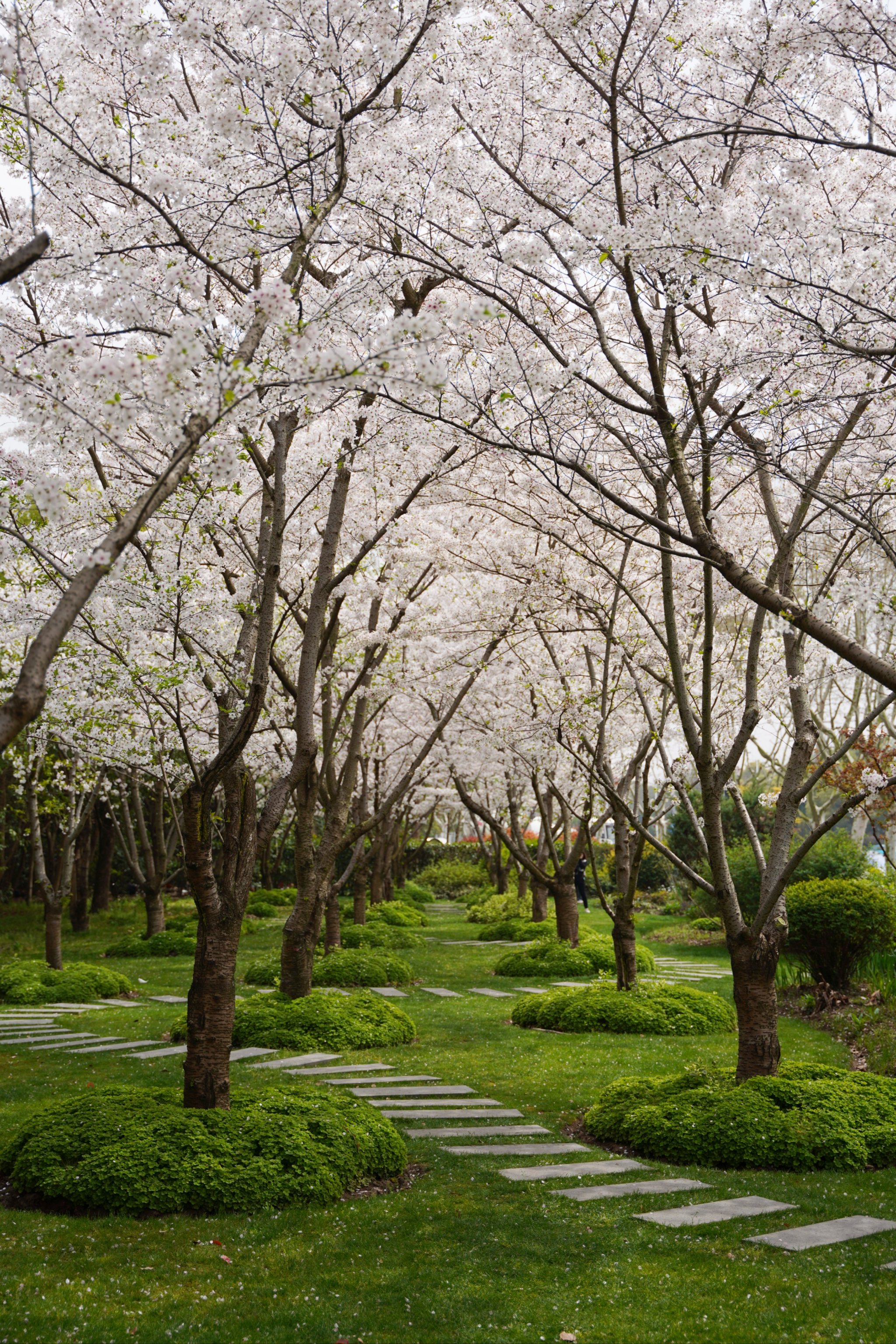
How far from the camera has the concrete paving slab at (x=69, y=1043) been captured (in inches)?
368

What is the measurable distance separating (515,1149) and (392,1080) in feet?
6.31

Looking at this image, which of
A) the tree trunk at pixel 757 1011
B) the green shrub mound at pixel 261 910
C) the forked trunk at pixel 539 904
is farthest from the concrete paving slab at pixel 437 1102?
the green shrub mound at pixel 261 910

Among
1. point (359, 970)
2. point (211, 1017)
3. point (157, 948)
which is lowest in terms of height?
point (157, 948)

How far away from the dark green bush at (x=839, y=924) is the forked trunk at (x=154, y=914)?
11.9m

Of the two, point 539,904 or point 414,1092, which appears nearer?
point 414,1092

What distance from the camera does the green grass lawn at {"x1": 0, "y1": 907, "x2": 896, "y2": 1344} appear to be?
3643mm

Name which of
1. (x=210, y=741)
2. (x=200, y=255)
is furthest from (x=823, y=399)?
(x=210, y=741)

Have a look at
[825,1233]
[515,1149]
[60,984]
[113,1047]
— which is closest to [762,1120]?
[825,1233]

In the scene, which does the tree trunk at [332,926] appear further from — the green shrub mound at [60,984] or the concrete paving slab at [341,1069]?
the concrete paving slab at [341,1069]

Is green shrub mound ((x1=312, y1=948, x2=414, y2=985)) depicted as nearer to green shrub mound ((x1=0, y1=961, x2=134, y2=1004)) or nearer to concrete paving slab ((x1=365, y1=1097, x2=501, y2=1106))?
green shrub mound ((x1=0, y1=961, x2=134, y2=1004))

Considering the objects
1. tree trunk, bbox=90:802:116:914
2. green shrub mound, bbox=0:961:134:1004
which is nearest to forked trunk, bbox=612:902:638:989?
green shrub mound, bbox=0:961:134:1004

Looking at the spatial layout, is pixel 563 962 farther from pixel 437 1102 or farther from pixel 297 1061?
pixel 437 1102

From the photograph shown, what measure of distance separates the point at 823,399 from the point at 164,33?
3937 mm

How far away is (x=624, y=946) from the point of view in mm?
11227
